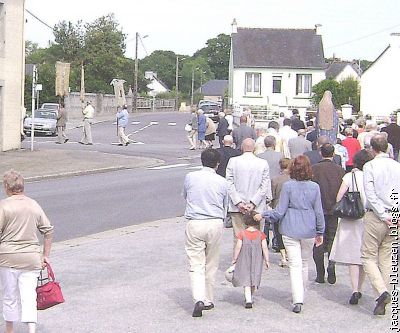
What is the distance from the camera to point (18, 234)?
7043mm

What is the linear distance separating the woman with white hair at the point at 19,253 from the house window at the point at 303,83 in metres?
64.0

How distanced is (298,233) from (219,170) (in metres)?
4.46

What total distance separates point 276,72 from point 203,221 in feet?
205

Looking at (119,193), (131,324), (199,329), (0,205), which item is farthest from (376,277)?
(119,193)

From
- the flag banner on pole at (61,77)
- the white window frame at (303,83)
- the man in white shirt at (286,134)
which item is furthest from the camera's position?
the white window frame at (303,83)

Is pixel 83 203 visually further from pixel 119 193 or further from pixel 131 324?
pixel 131 324

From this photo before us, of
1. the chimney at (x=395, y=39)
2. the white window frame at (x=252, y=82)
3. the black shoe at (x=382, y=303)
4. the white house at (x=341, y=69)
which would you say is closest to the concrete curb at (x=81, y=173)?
the black shoe at (x=382, y=303)

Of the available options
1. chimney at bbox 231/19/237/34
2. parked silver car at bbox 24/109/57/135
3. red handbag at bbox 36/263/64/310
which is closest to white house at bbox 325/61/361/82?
chimney at bbox 231/19/237/34

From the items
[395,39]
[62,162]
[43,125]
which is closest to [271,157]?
[62,162]

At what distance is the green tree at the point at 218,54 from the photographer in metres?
148

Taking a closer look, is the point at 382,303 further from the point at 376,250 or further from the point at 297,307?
the point at 297,307

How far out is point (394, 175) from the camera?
27.5 ft

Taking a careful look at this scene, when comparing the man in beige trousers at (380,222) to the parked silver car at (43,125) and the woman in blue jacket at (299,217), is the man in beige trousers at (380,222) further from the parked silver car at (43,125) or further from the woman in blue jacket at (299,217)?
the parked silver car at (43,125)

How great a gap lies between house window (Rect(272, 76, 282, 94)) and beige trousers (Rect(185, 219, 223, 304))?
62.3 meters
